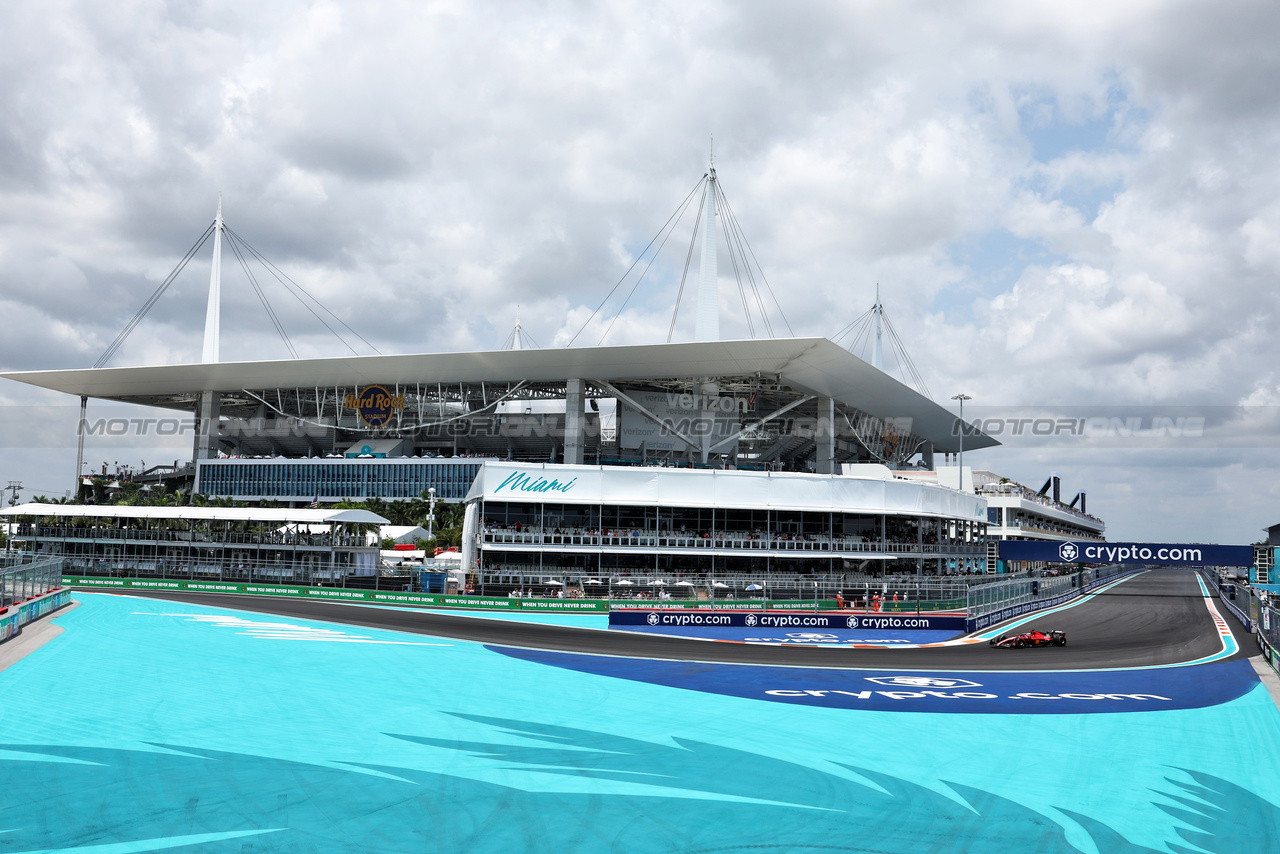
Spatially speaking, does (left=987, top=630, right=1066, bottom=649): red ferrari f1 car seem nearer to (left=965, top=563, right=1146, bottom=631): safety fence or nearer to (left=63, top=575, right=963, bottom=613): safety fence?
(left=965, top=563, right=1146, bottom=631): safety fence

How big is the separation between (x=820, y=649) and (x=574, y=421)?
143 feet

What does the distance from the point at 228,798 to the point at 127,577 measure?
46627 millimetres

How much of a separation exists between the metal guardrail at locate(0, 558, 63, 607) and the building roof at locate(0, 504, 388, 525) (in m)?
16.4

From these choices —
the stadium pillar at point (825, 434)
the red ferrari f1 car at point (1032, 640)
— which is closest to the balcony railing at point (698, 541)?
the stadium pillar at point (825, 434)

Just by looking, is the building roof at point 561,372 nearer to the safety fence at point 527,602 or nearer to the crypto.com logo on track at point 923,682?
the safety fence at point 527,602

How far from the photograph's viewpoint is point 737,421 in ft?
251

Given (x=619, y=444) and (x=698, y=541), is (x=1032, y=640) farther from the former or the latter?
(x=619, y=444)

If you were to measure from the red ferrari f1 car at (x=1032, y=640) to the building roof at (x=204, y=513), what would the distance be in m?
36.6

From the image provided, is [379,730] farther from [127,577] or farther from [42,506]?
[42,506]

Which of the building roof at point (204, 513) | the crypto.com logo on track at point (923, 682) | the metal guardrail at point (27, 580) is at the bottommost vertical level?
the crypto.com logo on track at point (923, 682)

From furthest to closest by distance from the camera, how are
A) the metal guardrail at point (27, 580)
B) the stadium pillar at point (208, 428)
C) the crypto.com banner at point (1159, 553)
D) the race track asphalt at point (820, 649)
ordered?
the stadium pillar at point (208, 428) < the crypto.com banner at point (1159, 553) < the race track asphalt at point (820, 649) < the metal guardrail at point (27, 580)

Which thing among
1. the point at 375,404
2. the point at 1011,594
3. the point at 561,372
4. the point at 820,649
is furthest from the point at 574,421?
the point at 820,649

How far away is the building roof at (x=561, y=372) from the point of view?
6381cm

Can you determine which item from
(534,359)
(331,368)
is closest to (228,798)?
(534,359)
